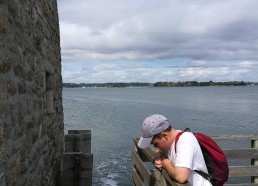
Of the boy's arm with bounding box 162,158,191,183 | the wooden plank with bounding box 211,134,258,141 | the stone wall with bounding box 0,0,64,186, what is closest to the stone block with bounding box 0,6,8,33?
the stone wall with bounding box 0,0,64,186

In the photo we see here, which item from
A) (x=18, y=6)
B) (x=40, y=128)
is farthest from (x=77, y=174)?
(x=18, y=6)

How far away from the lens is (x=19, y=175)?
3807 mm

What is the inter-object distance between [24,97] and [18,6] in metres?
1.07

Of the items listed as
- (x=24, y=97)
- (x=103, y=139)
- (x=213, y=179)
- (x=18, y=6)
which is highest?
(x=18, y=6)

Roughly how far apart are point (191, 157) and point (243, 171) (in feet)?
11.3

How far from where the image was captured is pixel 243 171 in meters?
6.06

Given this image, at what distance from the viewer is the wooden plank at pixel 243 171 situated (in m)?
5.98

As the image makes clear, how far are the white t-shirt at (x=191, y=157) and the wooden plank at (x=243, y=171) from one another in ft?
10.1

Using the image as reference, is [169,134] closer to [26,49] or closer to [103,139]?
[26,49]

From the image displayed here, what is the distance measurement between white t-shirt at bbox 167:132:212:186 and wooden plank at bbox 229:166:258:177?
10.1ft

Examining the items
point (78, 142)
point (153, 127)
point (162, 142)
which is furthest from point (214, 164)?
point (78, 142)

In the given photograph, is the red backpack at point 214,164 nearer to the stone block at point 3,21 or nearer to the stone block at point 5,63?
the stone block at point 5,63

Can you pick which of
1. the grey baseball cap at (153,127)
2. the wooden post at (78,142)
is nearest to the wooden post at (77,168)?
the wooden post at (78,142)

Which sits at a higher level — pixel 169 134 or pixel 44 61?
pixel 44 61
